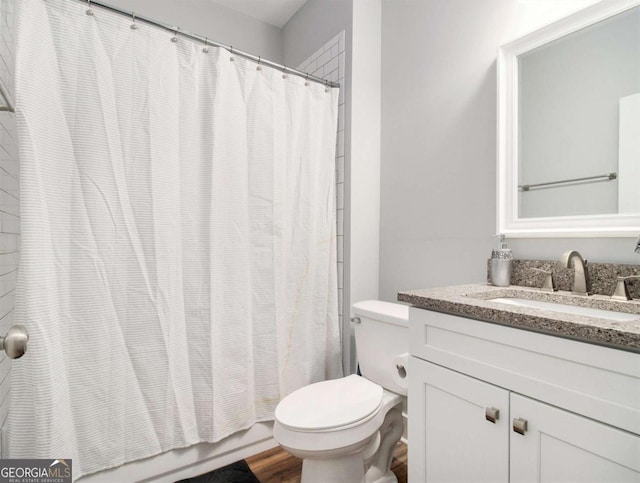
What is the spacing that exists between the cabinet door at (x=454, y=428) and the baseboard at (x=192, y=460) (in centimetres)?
86

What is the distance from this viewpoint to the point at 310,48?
2.18 m

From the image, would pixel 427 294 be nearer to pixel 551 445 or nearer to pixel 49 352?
pixel 551 445

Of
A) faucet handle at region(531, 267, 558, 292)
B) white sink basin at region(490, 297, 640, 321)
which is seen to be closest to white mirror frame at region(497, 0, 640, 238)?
faucet handle at region(531, 267, 558, 292)

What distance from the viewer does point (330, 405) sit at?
4.23 feet

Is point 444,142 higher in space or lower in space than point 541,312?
higher

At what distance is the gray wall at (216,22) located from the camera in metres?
2.01

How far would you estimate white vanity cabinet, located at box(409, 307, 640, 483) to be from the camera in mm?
686

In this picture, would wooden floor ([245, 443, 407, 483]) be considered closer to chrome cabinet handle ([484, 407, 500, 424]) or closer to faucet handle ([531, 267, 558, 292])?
chrome cabinet handle ([484, 407, 500, 424])

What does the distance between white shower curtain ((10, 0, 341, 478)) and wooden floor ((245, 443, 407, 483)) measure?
0.18m

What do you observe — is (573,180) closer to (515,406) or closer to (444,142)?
(444,142)

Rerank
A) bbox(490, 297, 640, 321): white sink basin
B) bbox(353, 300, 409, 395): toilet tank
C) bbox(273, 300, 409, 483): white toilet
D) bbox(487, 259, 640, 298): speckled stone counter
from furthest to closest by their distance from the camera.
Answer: bbox(353, 300, 409, 395): toilet tank, bbox(273, 300, 409, 483): white toilet, bbox(487, 259, 640, 298): speckled stone counter, bbox(490, 297, 640, 321): white sink basin

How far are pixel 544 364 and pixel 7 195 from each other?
5.91 feet

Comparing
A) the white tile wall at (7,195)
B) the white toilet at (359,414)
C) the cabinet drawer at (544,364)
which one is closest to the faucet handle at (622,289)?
the cabinet drawer at (544,364)

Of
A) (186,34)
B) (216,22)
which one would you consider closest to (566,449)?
(186,34)
